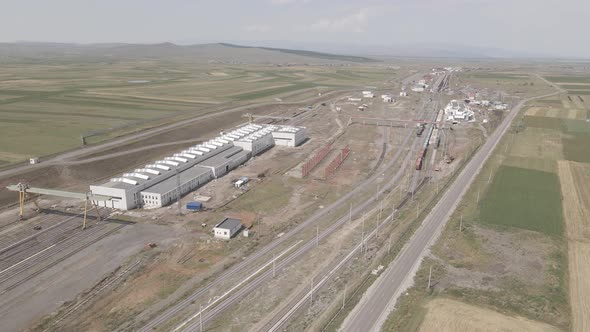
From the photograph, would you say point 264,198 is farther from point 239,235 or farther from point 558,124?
point 558,124

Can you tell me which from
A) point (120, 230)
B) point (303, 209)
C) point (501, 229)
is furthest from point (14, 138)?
point (501, 229)

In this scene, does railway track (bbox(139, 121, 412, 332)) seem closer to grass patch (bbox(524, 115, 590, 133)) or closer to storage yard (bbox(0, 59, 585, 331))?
storage yard (bbox(0, 59, 585, 331))

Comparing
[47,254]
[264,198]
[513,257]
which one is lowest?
[47,254]

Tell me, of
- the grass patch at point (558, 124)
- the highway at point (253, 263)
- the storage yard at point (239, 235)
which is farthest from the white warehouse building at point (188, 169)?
the grass patch at point (558, 124)

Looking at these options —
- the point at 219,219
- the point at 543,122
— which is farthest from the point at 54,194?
the point at 543,122

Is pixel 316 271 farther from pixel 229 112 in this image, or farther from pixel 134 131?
pixel 229 112
